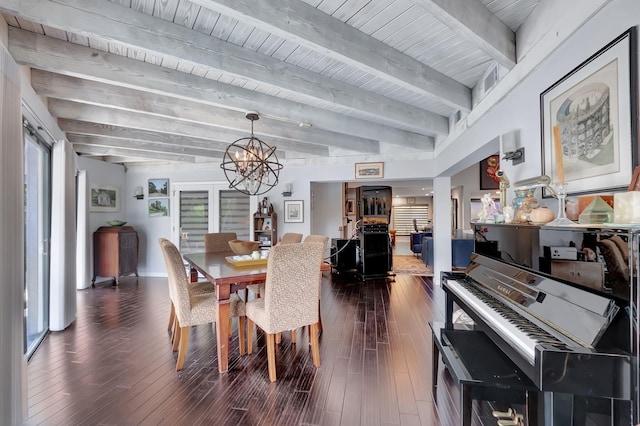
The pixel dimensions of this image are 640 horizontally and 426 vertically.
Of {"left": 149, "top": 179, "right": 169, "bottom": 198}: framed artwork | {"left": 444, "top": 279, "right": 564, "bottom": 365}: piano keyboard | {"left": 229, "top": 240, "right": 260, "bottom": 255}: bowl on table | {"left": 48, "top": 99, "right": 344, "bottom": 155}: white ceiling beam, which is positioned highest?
{"left": 48, "top": 99, "right": 344, "bottom": 155}: white ceiling beam

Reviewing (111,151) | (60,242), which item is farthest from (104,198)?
(60,242)

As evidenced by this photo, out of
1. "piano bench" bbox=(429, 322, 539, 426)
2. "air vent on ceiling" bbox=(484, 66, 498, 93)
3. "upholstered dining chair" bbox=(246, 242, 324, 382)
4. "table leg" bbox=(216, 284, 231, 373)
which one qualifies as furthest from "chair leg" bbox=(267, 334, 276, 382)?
"air vent on ceiling" bbox=(484, 66, 498, 93)

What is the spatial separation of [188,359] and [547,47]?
11.5 ft

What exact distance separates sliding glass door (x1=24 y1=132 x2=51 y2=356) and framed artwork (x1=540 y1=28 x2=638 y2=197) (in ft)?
13.7

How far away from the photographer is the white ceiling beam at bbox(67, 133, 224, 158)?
4.13m

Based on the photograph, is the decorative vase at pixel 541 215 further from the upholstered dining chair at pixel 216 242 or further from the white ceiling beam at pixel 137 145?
the white ceiling beam at pixel 137 145

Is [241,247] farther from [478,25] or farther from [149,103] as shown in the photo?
[478,25]

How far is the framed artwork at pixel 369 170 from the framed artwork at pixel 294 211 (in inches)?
50.6

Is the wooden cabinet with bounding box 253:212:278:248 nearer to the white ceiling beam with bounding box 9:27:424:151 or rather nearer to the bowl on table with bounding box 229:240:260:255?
the bowl on table with bounding box 229:240:260:255

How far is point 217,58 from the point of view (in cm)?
210

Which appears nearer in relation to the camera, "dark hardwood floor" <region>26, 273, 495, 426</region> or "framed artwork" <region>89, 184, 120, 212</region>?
"dark hardwood floor" <region>26, 273, 495, 426</region>

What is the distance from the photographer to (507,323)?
4.02ft

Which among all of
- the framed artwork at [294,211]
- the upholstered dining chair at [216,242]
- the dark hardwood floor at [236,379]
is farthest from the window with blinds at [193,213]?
the dark hardwood floor at [236,379]

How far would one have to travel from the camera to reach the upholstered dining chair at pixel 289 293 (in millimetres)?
2078
